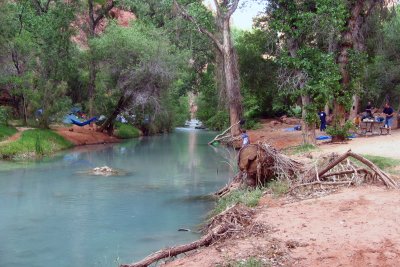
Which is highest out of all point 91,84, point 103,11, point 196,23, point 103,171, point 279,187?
point 103,11

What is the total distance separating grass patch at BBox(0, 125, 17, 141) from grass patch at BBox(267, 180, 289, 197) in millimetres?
19612

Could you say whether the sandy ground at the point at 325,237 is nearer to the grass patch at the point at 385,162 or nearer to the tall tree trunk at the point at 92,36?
the grass patch at the point at 385,162

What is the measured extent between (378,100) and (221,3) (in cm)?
2329

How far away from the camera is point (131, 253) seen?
10008mm

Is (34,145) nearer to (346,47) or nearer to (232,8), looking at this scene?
(232,8)

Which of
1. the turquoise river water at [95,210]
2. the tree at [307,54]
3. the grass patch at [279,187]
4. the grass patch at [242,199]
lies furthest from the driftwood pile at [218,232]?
the tree at [307,54]

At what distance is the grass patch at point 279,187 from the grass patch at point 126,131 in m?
32.9

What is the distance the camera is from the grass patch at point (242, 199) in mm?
11445

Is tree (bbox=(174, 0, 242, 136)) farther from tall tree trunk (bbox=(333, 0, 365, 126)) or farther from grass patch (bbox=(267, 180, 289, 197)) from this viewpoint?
grass patch (bbox=(267, 180, 289, 197))

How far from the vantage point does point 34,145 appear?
1106 inches

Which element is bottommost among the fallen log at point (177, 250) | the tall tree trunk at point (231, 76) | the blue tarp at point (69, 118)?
the fallen log at point (177, 250)

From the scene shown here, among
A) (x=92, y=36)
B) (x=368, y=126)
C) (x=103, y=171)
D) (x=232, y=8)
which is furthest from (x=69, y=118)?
(x=368, y=126)

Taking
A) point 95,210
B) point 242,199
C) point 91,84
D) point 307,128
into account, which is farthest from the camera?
Answer: point 91,84

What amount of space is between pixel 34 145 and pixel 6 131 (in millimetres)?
1977
